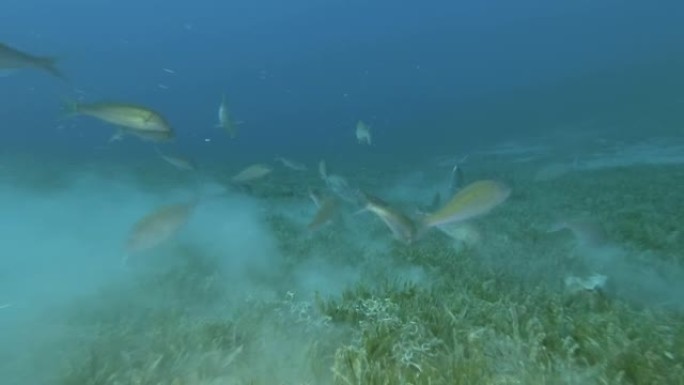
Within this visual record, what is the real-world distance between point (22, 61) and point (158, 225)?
1884mm

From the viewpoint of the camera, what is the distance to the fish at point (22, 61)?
5977mm

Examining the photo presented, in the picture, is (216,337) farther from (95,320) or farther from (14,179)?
(14,179)

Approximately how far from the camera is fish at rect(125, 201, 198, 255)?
623 cm

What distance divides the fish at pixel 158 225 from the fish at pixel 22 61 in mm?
1490

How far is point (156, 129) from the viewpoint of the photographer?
6980 millimetres

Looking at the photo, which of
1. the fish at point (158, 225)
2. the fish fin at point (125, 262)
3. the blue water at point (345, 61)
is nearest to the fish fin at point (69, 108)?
the fish at point (158, 225)

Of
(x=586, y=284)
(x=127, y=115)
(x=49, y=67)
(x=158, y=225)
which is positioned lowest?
(x=158, y=225)

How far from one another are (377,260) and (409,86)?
119 metres

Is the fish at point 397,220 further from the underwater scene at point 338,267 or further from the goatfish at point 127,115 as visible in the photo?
the goatfish at point 127,115

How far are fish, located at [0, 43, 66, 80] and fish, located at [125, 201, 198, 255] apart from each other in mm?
1490

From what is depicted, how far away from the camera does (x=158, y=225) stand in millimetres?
6254

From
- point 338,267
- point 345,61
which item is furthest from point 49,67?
point 345,61

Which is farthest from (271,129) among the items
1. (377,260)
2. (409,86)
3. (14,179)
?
(377,260)

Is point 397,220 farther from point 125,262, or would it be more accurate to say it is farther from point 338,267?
point 125,262
